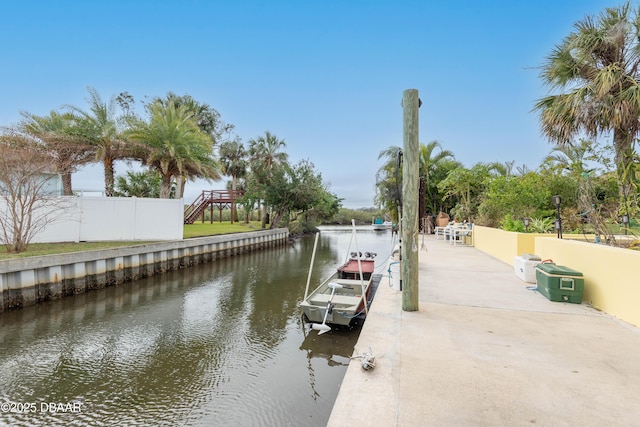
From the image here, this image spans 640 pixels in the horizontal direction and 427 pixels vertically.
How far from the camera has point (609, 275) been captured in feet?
14.0

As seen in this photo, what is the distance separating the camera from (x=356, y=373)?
271 cm

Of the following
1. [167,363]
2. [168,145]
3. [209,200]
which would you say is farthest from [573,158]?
[209,200]

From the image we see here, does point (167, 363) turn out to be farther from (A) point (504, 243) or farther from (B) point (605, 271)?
(A) point (504, 243)

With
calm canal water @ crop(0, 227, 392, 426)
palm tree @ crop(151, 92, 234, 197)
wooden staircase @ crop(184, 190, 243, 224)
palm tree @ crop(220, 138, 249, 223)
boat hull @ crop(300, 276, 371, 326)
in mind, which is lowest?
calm canal water @ crop(0, 227, 392, 426)

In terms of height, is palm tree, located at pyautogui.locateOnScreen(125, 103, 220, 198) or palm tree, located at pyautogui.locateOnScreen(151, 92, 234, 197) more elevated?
palm tree, located at pyautogui.locateOnScreen(151, 92, 234, 197)

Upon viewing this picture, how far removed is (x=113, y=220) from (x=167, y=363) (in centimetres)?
932

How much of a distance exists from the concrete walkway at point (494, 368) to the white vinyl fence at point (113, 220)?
1107 cm

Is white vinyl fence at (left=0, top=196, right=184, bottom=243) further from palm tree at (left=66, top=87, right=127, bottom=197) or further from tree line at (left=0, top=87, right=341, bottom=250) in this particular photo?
palm tree at (left=66, top=87, right=127, bottom=197)

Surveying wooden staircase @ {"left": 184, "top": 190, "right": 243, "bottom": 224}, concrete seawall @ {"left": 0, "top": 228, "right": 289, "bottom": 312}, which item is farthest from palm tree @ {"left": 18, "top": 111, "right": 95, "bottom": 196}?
wooden staircase @ {"left": 184, "top": 190, "right": 243, "bottom": 224}

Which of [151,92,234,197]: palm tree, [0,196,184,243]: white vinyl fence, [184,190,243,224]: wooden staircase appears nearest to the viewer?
[0,196,184,243]: white vinyl fence

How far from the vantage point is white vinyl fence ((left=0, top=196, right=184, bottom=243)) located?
10.7 m

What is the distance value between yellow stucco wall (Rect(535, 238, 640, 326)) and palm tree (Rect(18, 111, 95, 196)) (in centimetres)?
1738

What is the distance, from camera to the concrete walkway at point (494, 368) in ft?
6.73

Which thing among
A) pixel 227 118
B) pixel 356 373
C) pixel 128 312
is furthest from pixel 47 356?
pixel 227 118
